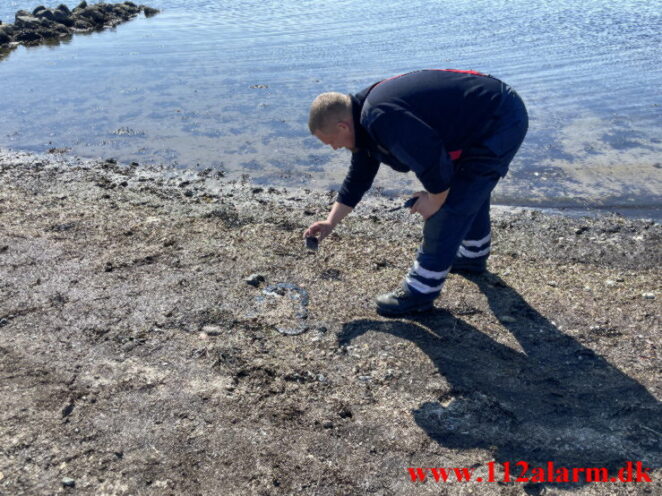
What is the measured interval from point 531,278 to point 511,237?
2.73ft

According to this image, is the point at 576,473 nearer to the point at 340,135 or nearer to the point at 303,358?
the point at 303,358

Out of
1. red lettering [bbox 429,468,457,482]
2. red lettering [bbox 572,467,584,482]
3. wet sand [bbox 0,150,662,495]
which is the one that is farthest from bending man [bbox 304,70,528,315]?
red lettering [bbox 572,467,584,482]

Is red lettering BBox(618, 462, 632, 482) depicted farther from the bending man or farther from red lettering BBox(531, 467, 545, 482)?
the bending man

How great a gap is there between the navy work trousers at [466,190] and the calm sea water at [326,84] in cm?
272

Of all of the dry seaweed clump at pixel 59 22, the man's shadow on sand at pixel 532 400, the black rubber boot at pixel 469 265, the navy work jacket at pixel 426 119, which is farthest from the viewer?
the dry seaweed clump at pixel 59 22

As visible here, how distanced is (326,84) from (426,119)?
6.74 metres

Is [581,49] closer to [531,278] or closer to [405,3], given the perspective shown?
[405,3]

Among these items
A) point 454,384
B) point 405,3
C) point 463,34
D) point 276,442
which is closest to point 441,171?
point 454,384

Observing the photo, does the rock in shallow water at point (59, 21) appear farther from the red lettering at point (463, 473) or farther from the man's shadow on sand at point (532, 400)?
the red lettering at point (463, 473)

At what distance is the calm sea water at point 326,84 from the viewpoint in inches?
274

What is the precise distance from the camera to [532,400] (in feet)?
10.3

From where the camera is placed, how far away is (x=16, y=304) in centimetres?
391

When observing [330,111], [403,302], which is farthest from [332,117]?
[403,302]

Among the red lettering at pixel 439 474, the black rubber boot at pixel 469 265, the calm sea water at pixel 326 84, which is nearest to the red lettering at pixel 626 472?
the red lettering at pixel 439 474
